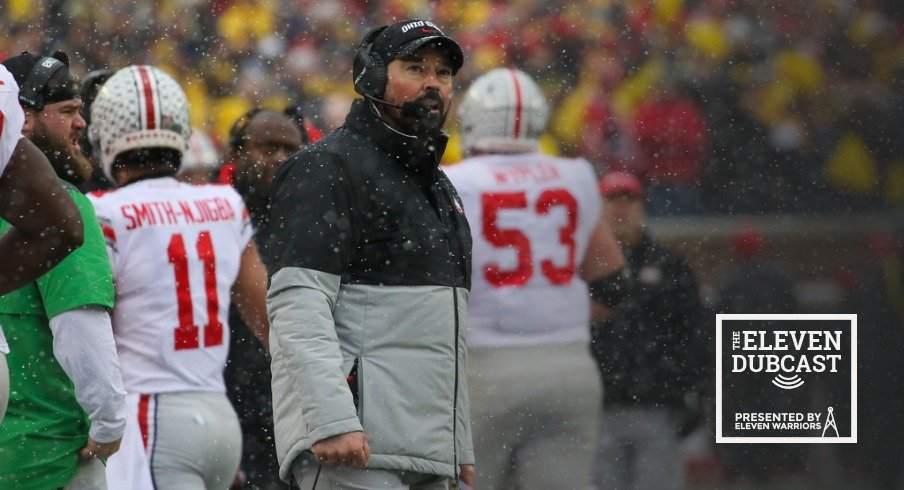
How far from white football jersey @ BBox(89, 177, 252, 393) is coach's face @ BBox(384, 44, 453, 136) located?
879mm

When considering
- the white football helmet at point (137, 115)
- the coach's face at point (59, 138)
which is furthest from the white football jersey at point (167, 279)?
the coach's face at point (59, 138)

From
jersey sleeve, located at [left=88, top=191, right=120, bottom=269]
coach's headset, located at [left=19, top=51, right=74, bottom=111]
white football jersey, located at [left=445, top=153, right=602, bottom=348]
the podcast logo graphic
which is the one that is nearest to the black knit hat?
coach's headset, located at [left=19, top=51, right=74, bottom=111]

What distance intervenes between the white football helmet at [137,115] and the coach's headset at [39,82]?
332 mm

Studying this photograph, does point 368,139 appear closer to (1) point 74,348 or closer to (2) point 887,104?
(1) point 74,348

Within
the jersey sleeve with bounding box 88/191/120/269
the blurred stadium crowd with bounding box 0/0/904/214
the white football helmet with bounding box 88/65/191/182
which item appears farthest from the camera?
the blurred stadium crowd with bounding box 0/0/904/214

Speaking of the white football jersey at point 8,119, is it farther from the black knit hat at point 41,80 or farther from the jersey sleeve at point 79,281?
the black knit hat at point 41,80

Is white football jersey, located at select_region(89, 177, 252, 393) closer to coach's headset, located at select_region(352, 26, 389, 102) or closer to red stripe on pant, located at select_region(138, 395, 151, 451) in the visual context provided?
red stripe on pant, located at select_region(138, 395, 151, 451)

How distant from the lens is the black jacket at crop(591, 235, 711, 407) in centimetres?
540

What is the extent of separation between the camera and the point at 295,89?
944cm

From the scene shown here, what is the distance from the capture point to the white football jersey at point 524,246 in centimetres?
454

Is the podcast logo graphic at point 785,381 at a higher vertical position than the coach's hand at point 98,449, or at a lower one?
lower

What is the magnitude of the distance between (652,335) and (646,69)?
3284 millimetres

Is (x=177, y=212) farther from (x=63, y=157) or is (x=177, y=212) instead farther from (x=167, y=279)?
(x=63, y=157)

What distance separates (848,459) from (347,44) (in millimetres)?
4472
